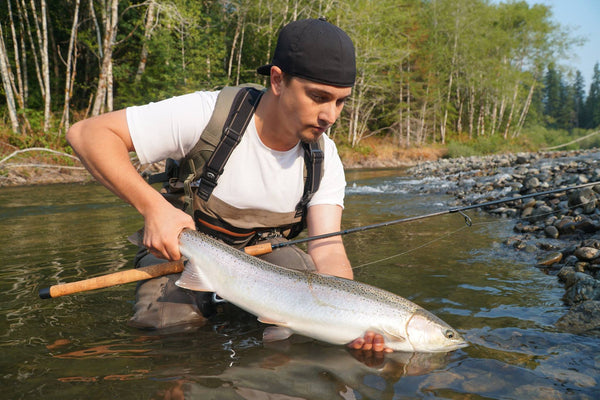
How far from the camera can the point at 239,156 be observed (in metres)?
3.05

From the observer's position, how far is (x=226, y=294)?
2.55 meters

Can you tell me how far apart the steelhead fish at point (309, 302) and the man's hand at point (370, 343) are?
0.03 metres

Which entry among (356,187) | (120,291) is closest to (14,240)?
(120,291)

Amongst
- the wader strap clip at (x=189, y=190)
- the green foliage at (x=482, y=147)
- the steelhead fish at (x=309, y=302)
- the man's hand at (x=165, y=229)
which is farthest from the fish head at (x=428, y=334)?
the green foliage at (x=482, y=147)

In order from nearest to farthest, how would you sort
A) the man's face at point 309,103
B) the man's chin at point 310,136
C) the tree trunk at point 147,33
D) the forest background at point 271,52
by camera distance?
1. the man's face at point 309,103
2. the man's chin at point 310,136
3. the forest background at point 271,52
4. the tree trunk at point 147,33

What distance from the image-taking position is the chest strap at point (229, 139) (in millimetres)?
2941

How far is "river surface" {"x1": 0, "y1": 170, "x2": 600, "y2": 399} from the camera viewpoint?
85.0 inches

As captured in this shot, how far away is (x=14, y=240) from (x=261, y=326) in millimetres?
5088

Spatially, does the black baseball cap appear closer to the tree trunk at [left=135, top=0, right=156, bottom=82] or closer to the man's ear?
the man's ear

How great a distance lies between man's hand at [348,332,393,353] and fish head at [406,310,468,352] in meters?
0.16

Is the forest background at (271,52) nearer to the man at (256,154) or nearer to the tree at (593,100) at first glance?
the man at (256,154)

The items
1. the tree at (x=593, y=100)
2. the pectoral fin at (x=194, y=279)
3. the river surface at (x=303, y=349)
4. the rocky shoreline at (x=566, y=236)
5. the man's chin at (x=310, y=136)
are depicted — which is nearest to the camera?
the river surface at (x=303, y=349)

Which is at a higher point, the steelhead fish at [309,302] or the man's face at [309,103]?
the man's face at [309,103]

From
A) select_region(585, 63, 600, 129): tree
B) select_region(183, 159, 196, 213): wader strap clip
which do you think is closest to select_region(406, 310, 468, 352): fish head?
select_region(183, 159, 196, 213): wader strap clip
